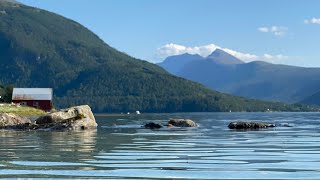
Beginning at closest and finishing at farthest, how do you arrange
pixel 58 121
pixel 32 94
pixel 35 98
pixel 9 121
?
pixel 58 121 < pixel 9 121 < pixel 35 98 < pixel 32 94

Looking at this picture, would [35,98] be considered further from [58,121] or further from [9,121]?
[58,121]

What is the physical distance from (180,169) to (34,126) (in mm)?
50726

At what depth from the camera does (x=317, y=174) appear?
23.1m

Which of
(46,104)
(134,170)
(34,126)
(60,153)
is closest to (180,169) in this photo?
(134,170)

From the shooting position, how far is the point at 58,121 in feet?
247

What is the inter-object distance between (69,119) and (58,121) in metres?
1.48

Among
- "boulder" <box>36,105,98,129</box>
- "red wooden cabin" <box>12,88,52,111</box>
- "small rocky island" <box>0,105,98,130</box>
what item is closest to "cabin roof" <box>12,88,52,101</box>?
"red wooden cabin" <box>12,88,52,111</box>

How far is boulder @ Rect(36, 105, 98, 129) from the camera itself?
72562 mm

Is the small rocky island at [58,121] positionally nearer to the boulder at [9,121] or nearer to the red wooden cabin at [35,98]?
the boulder at [9,121]

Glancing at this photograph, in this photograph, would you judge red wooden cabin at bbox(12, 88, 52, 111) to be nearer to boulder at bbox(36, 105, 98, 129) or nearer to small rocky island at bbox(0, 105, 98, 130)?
small rocky island at bbox(0, 105, 98, 130)

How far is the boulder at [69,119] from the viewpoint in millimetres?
72562

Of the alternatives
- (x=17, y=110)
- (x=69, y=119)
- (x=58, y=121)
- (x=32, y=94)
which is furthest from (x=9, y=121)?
(x=32, y=94)

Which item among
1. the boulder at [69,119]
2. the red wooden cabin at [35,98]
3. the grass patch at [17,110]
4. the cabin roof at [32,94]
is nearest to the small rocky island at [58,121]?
the boulder at [69,119]

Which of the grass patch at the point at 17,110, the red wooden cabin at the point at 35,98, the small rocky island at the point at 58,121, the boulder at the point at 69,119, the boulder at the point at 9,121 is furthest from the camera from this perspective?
the red wooden cabin at the point at 35,98
